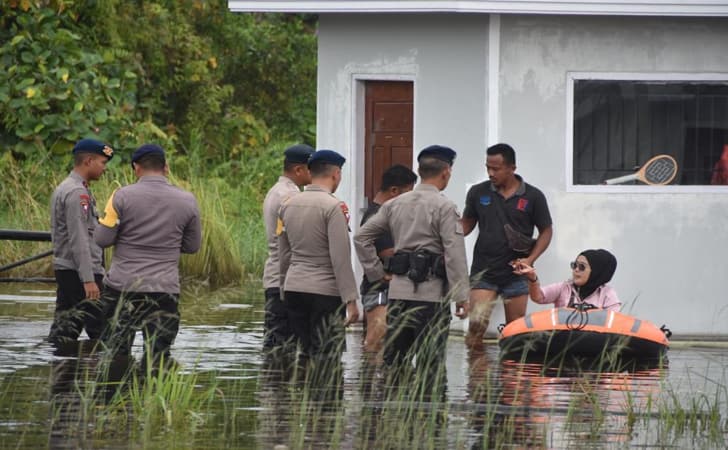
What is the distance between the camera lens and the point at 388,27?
15.6 m

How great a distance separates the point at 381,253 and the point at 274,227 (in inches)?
35.9

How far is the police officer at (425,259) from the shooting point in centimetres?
1134

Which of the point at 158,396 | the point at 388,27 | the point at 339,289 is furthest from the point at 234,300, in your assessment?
the point at 158,396

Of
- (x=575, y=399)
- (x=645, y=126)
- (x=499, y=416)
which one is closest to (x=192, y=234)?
(x=499, y=416)

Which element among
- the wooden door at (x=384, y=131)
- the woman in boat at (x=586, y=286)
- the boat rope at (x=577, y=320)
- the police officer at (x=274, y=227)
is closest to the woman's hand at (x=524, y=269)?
the woman in boat at (x=586, y=286)

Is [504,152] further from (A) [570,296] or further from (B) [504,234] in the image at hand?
(A) [570,296]

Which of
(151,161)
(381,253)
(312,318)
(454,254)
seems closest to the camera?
(454,254)

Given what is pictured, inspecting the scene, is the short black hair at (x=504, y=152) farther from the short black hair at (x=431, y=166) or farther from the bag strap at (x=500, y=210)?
the short black hair at (x=431, y=166)

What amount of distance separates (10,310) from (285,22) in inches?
695


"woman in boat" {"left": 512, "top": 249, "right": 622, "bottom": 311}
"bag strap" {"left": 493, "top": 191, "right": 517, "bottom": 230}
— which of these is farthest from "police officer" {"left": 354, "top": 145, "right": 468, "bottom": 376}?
"bag strap" {"left": 493, "top": 191, "right": 517, "bottom": 230}

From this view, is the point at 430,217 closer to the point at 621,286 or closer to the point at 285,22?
the point at 621,286

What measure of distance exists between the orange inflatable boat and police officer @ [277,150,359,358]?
1.65m

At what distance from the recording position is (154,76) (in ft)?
101

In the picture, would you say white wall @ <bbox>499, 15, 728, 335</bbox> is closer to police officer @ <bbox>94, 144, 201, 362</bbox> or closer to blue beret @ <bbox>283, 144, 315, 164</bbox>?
blue beret @ <bbox>283, 144, 315, 164</bbox>
